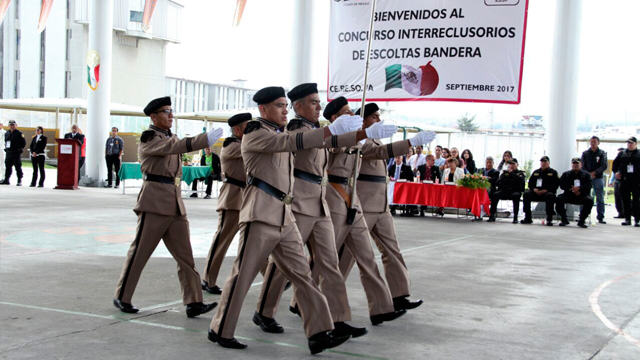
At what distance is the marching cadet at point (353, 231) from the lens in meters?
5.59

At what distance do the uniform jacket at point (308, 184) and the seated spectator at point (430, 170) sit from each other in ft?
39.6

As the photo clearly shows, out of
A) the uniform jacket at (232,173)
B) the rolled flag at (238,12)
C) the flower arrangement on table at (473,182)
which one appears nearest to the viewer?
the uniform jacket at (232,173)

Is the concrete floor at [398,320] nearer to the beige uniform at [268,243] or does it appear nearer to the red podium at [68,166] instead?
the beige uniform at [268,243]

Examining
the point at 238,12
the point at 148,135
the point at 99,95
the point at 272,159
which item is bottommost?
the point at 272,159

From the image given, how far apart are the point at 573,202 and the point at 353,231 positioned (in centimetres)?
1146

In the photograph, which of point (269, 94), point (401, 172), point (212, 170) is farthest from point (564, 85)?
point (269, 94)

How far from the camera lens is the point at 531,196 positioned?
16000 millimetres

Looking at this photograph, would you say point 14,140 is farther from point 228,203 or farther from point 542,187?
point 228,203

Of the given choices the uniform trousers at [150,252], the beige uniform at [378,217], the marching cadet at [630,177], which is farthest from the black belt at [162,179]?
the marching cadet at [630,177]

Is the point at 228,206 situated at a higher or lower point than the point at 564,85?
lower

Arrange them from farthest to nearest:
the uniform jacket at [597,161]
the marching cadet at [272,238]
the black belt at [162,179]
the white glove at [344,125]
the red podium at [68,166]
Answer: the red podium at [68,166] < the uniform jacket at [597,161] < the black belt at [162,179] < the marching cadet at [272,238] < the white glove at [344,125]

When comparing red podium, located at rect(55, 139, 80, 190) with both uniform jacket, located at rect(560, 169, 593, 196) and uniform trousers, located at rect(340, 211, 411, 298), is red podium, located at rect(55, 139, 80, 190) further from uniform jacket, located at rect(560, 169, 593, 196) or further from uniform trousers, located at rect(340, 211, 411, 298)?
uniform trousers, located at rect(340, 211, 411, 298)

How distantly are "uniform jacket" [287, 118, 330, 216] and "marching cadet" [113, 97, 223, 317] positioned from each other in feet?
2.65

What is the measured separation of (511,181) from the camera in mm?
16312
